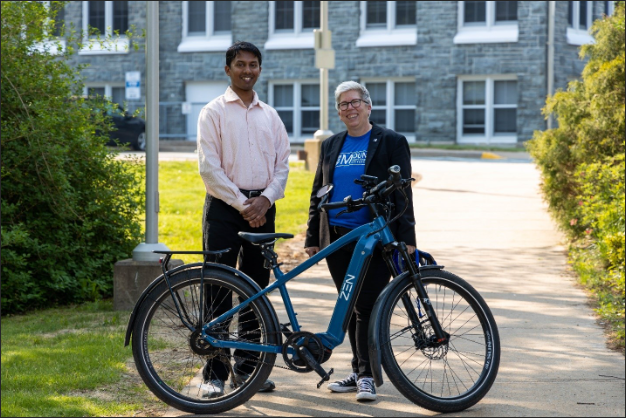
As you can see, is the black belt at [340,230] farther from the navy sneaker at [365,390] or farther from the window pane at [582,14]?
the window pane at [582,14]

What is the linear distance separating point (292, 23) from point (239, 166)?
29.2 metres

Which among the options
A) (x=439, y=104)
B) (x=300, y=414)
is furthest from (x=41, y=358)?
(x=439, y=104)

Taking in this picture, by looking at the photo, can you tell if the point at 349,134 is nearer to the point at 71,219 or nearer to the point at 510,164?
the point at 71,219

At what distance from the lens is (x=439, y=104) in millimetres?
31891

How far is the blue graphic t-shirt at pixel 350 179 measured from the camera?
5.48m

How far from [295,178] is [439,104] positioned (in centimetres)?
1399

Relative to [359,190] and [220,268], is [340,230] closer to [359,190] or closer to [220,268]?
[359,190]

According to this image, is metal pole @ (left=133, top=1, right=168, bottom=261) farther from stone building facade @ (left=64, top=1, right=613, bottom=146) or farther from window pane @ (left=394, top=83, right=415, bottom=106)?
window pane @ (left=394, top=83, right=415, bottom=106)

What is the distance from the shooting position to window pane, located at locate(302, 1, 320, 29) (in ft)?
111

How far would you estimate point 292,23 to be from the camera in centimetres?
3406

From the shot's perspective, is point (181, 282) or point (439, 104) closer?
point (181, 282)

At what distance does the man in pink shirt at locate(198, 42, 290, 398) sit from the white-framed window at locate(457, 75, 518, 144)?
87.0 ft

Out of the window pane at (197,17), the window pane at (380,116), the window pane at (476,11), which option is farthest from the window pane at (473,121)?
the window pane at (197,17)

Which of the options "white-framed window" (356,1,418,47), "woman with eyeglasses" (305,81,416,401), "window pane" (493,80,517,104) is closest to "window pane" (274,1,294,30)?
"white-framed window" (356,1,418,47)
